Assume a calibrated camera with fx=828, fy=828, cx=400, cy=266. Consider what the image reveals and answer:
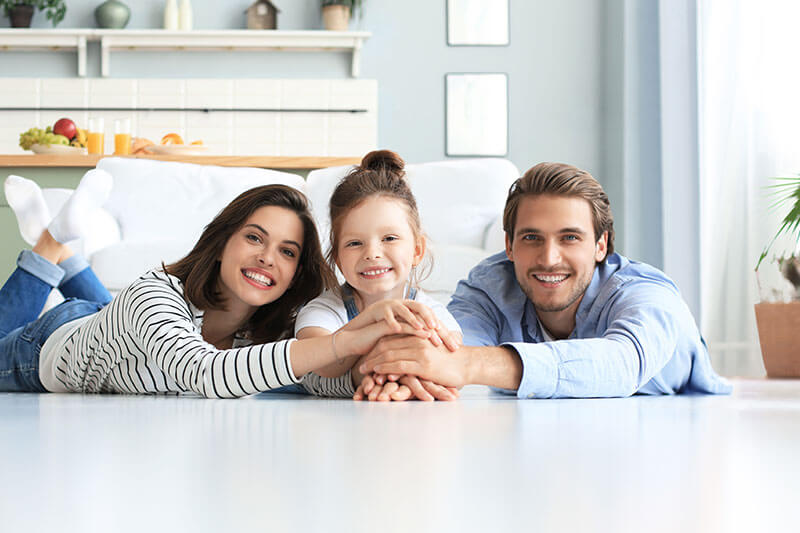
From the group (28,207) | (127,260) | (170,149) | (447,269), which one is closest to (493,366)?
(447,269)

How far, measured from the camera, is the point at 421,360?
130 centimetres

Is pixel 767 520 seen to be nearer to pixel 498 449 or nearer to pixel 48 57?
pixel 498 449

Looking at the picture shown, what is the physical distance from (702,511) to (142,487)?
1.23 ft

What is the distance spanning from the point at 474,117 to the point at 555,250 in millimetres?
3892

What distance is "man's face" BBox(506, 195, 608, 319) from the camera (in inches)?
61.1

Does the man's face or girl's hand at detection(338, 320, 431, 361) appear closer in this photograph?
girl's hand at detection(338, 320, 431, 361)

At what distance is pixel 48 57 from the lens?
17.2 ft

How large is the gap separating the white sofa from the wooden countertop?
1.45 ft

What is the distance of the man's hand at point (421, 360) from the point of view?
1295 millimetres

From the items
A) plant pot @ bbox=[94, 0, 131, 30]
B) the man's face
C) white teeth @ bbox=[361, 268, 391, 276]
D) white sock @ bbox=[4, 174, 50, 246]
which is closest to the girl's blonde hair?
white teeth @ bbox=[361, 268, 391, 276]

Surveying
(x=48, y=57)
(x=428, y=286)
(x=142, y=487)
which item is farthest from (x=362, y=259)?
(x=48, y=57)

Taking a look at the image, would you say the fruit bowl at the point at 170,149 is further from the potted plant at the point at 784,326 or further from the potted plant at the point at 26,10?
the potted plant at the point at 784,326

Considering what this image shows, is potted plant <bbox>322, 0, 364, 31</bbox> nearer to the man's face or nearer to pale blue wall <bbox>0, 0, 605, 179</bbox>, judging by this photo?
pale blue wall <bbox>0, 0, 605, 179</bbox>

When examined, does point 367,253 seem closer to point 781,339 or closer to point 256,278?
point 256,278
